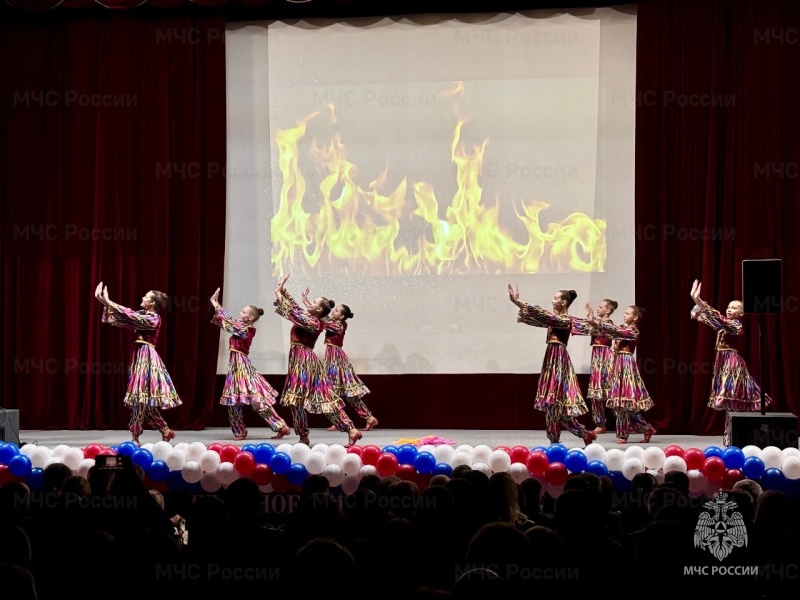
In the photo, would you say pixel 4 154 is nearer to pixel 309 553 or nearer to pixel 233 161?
pixel 233 161

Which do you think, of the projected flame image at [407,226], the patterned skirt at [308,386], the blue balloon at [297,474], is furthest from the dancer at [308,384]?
Answer: the blue balloon at [297,474]

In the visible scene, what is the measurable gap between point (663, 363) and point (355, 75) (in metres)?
4.41

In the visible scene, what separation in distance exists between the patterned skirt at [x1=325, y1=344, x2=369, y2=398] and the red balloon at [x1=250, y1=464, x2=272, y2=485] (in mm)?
2782

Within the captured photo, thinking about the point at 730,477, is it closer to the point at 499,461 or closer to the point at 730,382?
the point at 499,461

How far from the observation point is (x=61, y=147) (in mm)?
11219

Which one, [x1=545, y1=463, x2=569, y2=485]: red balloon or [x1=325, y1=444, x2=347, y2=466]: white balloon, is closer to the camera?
[x1=545, y1=463, x2=569, y2=485]: red balloon

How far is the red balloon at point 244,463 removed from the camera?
22.2 feet

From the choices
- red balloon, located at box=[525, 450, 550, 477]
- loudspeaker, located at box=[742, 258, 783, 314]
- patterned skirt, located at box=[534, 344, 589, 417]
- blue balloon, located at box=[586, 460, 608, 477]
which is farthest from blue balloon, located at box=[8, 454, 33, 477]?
loudspeaker, located at box=[742, 258, 783, 314]

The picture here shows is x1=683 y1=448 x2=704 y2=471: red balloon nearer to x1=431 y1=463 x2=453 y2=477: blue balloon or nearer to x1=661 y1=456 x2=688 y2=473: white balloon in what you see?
x1=661 y1=456 x2=688 y2=473: white balloon

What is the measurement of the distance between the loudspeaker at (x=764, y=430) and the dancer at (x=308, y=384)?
3.20m

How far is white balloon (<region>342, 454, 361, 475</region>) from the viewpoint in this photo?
21.9ft

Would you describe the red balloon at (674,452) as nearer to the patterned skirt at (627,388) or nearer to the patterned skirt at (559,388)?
the patterned skirt at (559,388)

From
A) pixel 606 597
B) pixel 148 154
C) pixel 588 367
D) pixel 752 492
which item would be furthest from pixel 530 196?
pixel 606 597

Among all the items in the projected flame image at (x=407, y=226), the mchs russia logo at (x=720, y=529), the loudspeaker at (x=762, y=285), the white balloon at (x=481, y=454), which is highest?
the projected flame image at (x=407, y=226)
